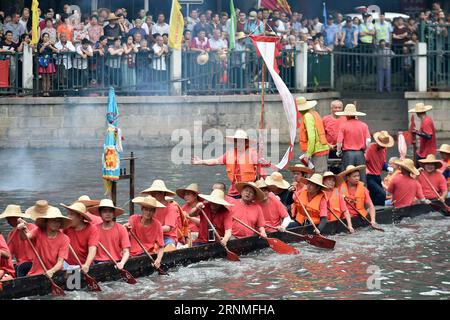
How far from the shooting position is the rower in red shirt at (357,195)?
20.0m

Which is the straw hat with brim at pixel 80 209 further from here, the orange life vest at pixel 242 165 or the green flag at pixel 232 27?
the green flag at pixel 232 27

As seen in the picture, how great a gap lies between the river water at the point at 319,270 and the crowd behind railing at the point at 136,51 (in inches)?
198

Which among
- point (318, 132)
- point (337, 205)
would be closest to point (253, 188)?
point (337, 205)

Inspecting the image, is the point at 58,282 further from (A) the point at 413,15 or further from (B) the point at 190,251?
(A) the point at 413,15

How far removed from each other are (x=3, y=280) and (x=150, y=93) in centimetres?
1466

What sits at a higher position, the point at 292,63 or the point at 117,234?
the point at 292,63

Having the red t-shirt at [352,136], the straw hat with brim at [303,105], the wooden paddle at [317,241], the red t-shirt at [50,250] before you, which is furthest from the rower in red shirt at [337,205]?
the red t-shirt at [50,250]

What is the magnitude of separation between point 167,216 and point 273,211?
205cm

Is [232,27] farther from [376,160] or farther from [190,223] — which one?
[190,223]

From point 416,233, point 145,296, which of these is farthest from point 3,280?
point 416,233

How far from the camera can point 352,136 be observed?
21312 mm

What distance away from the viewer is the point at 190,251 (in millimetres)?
17125

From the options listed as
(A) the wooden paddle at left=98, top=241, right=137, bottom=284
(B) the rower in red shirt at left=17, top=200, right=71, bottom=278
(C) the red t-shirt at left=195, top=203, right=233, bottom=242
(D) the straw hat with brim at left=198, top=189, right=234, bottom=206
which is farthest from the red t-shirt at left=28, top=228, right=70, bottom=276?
(C) the red t-shirt at left=195, top=203, right=233, bottom=242
